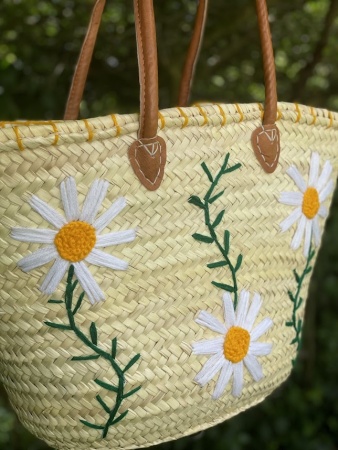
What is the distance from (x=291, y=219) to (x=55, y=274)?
0.30 m

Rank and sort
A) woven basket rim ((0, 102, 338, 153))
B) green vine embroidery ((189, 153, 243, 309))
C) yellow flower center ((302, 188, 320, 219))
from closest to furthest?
woven basket rim ((0, 102, 338, 153))
green vine embroidery ((189, 153, 243, 309))
yellow flower center ((302, 188, 320, 219))

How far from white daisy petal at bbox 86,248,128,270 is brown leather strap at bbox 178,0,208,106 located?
0.37m

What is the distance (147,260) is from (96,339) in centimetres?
9

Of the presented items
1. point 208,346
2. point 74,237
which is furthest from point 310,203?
point 74,237

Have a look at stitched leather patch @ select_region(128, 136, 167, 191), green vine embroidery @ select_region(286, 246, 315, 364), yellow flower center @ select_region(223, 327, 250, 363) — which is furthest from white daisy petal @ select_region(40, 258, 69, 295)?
green vine embroidery @ select_region(286, 246, 315, 364)

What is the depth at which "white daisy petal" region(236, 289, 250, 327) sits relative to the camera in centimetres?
72

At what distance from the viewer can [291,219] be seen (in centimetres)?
76

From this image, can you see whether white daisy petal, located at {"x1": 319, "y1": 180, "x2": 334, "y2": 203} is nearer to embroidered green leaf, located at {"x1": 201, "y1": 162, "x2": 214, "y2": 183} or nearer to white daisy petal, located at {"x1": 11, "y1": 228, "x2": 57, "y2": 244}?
embroidered green leaf, located at {"x1": 201, "y1": 162, "x2": 214, "y2": 183}

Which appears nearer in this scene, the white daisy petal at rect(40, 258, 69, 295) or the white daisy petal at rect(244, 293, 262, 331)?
the white daisy petal at rect(40, 258, 69, 295)

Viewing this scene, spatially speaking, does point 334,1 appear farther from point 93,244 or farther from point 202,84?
point 93,244

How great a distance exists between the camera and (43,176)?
22.8 inches

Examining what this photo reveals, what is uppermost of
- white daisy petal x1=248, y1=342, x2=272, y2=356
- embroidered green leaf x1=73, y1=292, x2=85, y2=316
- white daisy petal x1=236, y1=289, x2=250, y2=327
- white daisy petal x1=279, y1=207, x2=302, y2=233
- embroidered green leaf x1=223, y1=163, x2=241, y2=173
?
white daisy petal x1=279, y1=207, x2=302, y2=233

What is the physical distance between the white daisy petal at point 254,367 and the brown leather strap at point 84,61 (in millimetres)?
345

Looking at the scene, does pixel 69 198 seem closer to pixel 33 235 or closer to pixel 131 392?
pixel 33 235
